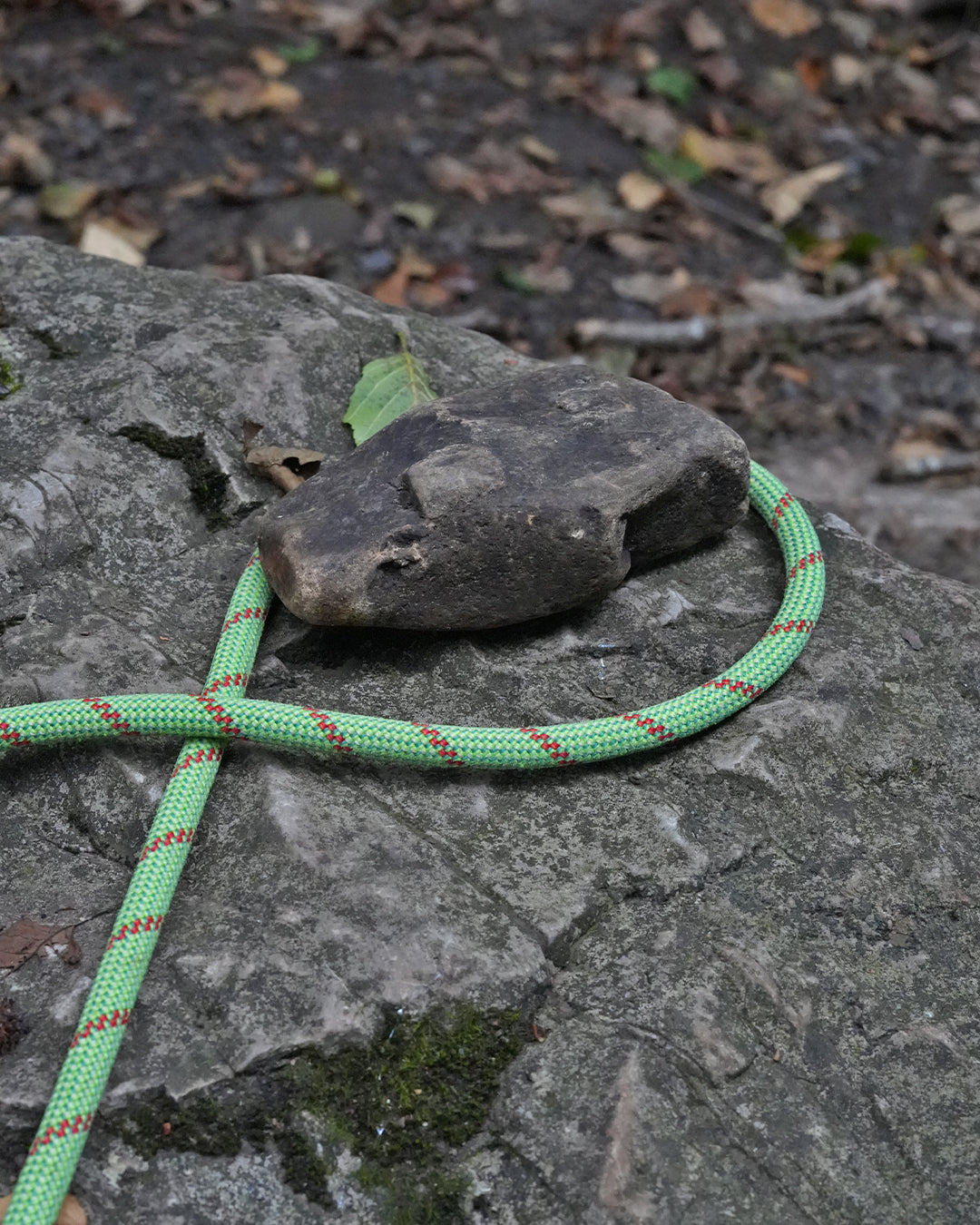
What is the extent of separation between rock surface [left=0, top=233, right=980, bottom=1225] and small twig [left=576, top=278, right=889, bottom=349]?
2196 millimetres

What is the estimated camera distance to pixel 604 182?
5.37m

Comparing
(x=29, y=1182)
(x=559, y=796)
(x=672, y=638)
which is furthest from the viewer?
(x=672, y=638)

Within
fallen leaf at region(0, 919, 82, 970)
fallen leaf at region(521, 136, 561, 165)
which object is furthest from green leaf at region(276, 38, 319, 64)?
fallen leaf at region(0, 919, 82, 970)

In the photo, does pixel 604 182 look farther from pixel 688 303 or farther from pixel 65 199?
pixel 65 199

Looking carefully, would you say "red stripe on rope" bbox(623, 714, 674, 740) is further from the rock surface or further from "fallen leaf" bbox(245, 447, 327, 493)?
"fallen leaf" bbox(245, 447, 327, 493)

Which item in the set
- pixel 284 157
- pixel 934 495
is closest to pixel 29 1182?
pixel 934 495

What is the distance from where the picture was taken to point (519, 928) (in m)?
1.89

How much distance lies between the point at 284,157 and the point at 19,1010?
4242mm

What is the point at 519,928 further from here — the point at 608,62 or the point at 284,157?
the point at 608,62

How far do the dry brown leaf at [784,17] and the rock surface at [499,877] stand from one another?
172 inches

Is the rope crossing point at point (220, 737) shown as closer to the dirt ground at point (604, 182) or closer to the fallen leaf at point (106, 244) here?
the dirt ground at point (604, 182)

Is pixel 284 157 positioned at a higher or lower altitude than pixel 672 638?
lower

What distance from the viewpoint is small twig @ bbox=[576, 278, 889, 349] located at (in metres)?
4.72

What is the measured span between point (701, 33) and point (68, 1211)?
230 inches
